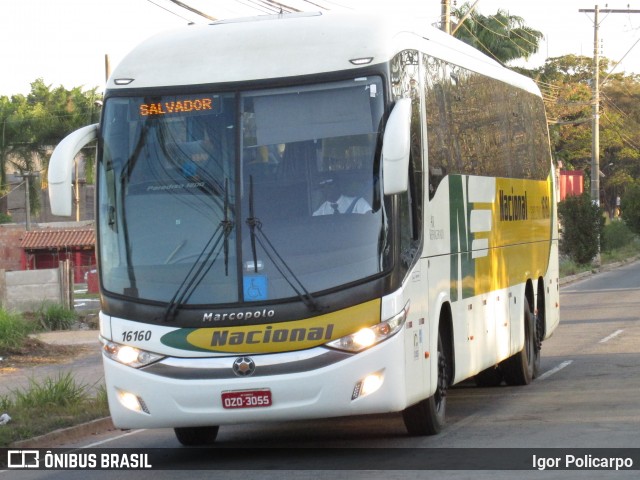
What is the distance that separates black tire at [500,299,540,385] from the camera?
15.0 metres

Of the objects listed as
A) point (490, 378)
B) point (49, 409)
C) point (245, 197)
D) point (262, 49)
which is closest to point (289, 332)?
A: point (245, 197)

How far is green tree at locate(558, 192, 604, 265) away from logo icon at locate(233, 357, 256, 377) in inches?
1444

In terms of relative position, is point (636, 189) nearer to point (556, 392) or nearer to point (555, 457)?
point (556, 392)

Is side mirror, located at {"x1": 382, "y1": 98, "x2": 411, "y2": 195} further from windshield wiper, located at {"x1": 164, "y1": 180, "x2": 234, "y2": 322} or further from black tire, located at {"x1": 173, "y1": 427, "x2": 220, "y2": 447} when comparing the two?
black tire, located at {"x1": 173, "y1": 427, "x2": 220, "y2": 447}

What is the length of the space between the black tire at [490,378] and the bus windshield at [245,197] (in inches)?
235

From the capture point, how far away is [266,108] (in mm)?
10109

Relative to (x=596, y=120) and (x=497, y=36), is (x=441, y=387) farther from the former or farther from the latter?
(x=497, y=36)

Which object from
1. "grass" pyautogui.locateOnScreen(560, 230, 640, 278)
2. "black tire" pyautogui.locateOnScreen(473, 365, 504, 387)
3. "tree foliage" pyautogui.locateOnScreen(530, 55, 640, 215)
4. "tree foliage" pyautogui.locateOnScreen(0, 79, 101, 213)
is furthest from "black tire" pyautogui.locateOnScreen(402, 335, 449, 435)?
"tree foliage" pyautogui.locateOnScreen(0, 79, 101, 213)

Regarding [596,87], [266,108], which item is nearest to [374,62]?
[266,108]

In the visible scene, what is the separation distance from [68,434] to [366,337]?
4352 millimetres

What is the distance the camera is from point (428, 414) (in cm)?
1091

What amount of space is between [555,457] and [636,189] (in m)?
52.0

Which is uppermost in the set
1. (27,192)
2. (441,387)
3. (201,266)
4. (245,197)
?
(27,192)

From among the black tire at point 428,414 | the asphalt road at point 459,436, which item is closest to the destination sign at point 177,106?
the asphalt road at point 459,436
